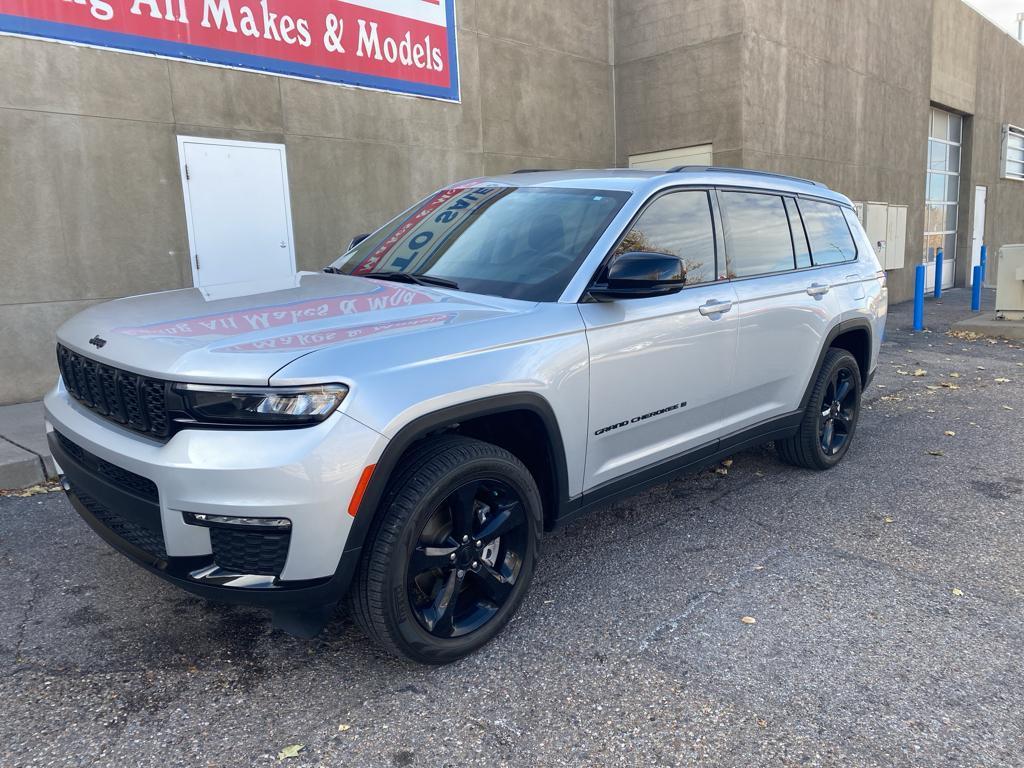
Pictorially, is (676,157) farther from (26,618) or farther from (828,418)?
(26,618)

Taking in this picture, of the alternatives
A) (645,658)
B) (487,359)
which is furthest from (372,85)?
(645,658)

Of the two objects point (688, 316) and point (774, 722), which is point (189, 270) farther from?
point (774, 722)

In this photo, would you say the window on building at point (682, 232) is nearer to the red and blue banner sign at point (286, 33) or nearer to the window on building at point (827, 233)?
the window on building at point (827, 233)

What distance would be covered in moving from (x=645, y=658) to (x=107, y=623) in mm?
2155

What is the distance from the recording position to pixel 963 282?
20047mm

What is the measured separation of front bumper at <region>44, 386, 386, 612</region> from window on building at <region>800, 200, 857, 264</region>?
3.54m

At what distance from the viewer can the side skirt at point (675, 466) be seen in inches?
133

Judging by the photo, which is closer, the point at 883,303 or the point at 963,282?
the point at 883,303

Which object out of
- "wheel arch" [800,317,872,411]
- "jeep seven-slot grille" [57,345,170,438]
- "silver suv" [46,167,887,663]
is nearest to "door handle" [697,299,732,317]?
"silver suv" [46,167,887,663]

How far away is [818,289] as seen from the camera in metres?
4.73

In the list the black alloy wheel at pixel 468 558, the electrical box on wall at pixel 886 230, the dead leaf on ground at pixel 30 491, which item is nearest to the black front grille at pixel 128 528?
the black alloy wheel at pixel 468 558

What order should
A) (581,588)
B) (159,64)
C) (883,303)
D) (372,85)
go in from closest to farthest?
(581,588) < (883,303) < (159,64) < (372,85)

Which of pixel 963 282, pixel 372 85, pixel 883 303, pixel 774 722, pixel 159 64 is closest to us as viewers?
pixel 774 722

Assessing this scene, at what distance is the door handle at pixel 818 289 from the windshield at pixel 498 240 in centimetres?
158
